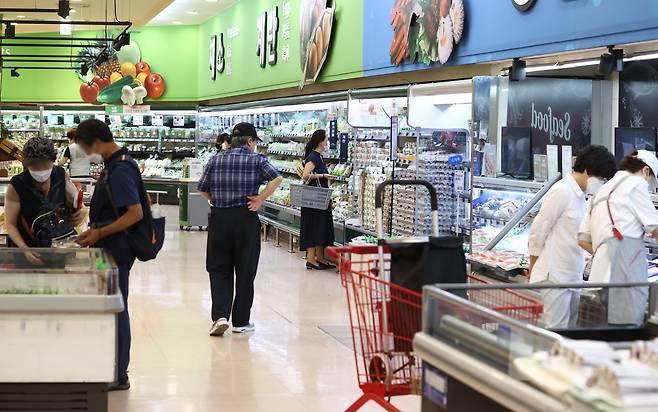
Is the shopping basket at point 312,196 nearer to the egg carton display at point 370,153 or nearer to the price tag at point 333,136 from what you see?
the egg carton display at point 370,153

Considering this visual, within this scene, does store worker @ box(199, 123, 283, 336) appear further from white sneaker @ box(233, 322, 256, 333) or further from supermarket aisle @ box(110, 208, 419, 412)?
supermarket aisle @ box(110, 208, 419, 412)

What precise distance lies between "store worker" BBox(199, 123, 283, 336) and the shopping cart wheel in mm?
3468

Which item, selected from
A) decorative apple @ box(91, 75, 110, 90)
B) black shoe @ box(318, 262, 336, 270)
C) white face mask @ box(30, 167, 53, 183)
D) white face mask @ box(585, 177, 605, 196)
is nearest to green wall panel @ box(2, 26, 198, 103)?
decorative apple @ box(91, 75, 110, 90)

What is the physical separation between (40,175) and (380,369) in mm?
2698

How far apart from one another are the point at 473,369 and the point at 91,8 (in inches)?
777

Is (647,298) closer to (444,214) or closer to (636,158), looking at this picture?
(636,158)

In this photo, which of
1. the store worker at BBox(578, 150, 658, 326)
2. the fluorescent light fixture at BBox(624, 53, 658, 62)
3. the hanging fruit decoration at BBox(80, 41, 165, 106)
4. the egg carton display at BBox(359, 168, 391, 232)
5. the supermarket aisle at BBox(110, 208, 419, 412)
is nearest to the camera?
the store worker at BBox(578, 150, 658, 326)

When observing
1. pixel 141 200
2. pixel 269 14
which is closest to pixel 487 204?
pixel 141 200


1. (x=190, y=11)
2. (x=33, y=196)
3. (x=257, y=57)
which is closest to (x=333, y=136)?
(x=257, y=57)

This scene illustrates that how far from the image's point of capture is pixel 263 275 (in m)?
12.2

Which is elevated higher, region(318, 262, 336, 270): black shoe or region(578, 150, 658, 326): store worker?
region(578, 150, 658, 326): store worker

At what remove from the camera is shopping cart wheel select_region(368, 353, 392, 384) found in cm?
461

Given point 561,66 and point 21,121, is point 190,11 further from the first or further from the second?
point 561,66

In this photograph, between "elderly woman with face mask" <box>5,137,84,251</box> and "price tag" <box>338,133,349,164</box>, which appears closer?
"elderly woman with face mask" <box>5,137,84,251</box>
